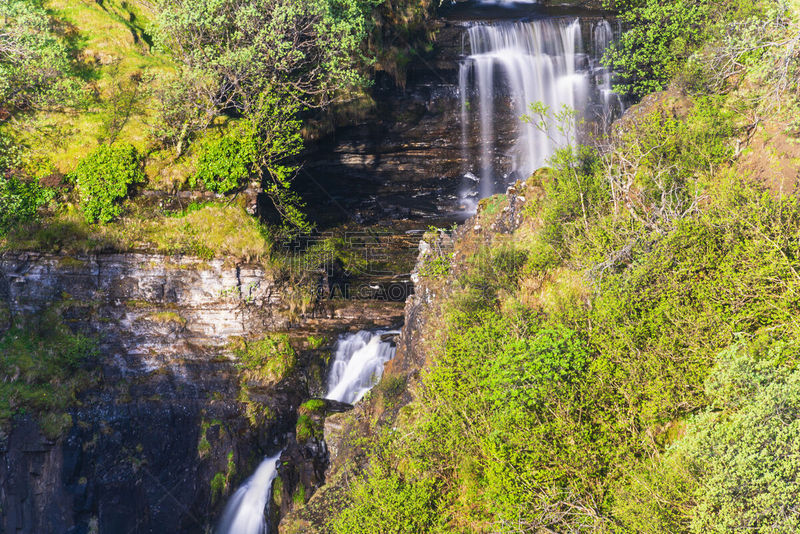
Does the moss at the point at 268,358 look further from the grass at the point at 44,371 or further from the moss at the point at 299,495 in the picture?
the grass at the point at 44,371

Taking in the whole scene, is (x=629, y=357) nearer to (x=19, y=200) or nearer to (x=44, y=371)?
(x=44, y=371)

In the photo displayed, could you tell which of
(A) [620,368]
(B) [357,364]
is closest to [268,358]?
(B) [357,364]

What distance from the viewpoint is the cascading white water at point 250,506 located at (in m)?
18.5

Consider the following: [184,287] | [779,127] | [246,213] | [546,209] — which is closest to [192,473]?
[184,287]

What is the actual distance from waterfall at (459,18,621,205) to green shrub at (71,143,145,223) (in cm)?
1511

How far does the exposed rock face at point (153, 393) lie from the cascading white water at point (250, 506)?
407 mm

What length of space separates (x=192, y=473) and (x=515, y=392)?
1445 cm

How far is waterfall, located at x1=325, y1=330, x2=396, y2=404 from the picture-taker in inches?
801

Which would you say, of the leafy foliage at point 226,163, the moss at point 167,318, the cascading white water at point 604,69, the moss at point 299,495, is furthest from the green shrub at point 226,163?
the cascading white water at point 604,69

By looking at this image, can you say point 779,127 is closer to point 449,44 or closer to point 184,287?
point 449,44

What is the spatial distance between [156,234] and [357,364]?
388 inches

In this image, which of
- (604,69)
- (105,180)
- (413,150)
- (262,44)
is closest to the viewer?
(105,180)

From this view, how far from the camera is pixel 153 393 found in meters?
21.0

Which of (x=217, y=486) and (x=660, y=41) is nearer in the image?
(x=217, y=486)
